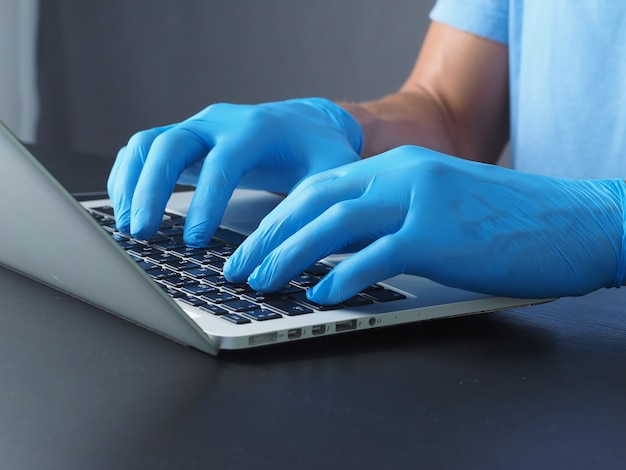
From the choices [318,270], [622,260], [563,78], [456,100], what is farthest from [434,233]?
[456,100]

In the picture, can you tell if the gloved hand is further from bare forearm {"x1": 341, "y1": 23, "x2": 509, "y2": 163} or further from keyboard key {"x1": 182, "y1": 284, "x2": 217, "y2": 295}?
bare forearm {"x1": 341, "y1": 23, "x2": 509, "y2": 163}

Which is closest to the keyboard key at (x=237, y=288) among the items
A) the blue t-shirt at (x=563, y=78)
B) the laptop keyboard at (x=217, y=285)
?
the laptop keyboard at (x=217, y=285)

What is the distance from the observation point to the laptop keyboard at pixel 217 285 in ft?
2.09

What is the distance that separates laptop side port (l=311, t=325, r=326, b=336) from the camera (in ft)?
2.00

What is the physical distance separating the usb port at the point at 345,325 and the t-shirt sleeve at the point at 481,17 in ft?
3.54

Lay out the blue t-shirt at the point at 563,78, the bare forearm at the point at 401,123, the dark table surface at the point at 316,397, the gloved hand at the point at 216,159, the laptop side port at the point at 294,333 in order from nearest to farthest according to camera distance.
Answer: the dark table surface at the point at 316,397, the laptop side port at the point at 294,333, the gloved hand at the point at 216,159, the blue t-shirt at the point at 563,78, the bare forearm at the point at 401,123

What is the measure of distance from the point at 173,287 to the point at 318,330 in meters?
Answer: 0.15

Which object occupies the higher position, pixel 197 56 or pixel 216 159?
pixel 216 159

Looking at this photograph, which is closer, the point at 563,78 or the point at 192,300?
the point at 192,300

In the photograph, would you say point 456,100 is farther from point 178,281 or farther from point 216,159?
point 178,281

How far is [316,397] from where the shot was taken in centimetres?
53

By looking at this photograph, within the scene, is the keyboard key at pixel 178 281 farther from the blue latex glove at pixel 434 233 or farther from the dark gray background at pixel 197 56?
the dark gray background at pixel 197 56

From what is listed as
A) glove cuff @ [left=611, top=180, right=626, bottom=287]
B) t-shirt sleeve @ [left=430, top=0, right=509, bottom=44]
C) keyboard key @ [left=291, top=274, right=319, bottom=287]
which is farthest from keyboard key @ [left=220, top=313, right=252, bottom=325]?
t-shirt sleeve @ [left=430, top=0, right=509, bottom=44]

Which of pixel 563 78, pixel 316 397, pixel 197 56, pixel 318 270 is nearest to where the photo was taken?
pixel 316 397
